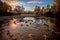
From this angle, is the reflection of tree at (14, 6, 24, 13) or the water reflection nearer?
the water reflection

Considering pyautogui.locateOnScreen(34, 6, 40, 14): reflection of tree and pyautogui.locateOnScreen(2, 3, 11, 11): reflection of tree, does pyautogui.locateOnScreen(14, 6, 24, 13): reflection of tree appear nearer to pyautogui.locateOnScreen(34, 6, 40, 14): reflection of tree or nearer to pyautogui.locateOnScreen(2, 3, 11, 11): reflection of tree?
pyautogui.locateOnScreen(2, 3, 11, 11): reflection of tree

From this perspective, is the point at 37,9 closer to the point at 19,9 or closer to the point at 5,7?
the point at 19,9

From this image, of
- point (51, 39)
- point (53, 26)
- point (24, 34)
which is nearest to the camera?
point (51, 39)

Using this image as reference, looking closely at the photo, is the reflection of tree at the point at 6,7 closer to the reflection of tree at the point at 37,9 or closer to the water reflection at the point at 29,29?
the water reflection at the point at 29,29

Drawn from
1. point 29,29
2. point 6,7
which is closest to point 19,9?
point 6,7

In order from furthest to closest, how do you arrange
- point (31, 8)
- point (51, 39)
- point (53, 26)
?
point (31, 8) < point (53, 26) < point (51, 39)

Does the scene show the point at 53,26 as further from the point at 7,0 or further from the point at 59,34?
the point at 7,0

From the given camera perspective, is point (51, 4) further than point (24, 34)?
Yes

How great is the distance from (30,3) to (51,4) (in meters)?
0.82

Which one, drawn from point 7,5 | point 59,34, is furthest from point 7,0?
point 59,34

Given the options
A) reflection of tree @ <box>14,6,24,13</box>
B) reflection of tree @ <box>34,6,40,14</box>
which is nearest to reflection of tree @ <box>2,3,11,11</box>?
reflection of tree @ <box>14,6,24,13</box>

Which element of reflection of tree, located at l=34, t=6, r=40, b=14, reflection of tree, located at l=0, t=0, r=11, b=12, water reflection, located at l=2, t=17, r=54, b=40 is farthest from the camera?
reflection of tree, located at l=0, t=0, r=11, b=12

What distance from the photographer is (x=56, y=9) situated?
617 cm

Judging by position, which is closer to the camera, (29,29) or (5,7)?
(29,29)
